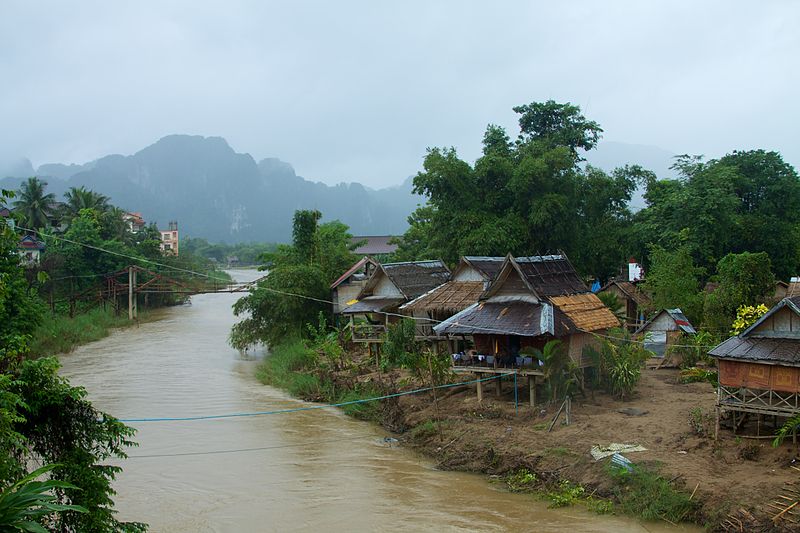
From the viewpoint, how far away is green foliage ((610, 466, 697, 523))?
34.2 feet

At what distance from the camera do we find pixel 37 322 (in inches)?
838

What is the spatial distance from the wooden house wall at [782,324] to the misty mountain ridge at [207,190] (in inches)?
4660

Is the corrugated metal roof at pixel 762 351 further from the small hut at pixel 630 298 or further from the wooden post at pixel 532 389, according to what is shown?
the small hut at pixel 630 298

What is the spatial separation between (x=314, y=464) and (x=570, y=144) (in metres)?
22.2

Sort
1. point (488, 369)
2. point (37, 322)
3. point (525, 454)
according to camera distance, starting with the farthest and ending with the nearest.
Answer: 1. point (37, 322)
2. point (488, 369)
3. point (525, 454)

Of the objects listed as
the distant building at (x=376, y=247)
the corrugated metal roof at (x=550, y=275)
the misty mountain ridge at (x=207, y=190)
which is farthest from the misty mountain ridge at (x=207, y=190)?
the corrugated metal roof at (x=550, y=275)

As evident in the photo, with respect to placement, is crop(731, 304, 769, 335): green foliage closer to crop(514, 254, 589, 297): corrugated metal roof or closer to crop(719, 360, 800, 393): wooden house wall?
crop(514, 254, 589, 297): corrugated metal roof

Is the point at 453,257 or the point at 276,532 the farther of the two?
the point at 453,257

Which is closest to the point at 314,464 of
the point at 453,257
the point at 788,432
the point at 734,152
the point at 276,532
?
the point at 276,532

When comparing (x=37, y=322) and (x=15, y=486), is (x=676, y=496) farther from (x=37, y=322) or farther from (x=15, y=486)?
(x=37, y=322)

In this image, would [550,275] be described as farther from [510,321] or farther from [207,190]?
[207,190]

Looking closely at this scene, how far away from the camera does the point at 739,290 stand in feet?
63.1

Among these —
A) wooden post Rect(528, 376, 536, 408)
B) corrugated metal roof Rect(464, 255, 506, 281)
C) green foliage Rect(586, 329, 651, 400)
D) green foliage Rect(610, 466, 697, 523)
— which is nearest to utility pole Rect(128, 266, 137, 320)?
corrugated metal roof Rect(464, 255, 506, 281)

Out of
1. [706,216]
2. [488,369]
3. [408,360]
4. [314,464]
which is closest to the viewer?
[314,464]
